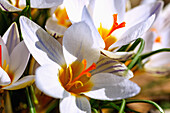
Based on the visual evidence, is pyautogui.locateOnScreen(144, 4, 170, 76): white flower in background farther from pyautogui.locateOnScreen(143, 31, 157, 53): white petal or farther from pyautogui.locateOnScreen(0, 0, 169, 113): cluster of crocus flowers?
pyautogui.locateOnScreen(0, 0, 169, 113): cluster of crocus flowers

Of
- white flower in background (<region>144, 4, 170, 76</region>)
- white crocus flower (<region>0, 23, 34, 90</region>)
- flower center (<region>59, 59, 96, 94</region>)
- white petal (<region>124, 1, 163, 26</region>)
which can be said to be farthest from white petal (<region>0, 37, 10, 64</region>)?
white flower in background (<region>144, 4, 170, 76</region>)

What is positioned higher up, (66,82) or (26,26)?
(26,26)

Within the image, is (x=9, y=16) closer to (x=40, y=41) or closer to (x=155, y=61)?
(x=40, y=41)

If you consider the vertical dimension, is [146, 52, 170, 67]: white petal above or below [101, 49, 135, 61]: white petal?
below

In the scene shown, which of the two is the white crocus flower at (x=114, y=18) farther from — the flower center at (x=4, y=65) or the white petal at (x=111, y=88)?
the flower center at (x=4, y=65)

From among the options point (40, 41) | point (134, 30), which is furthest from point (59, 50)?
point (134, 30)

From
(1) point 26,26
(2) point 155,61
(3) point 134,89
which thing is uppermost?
(1) point 26,26
